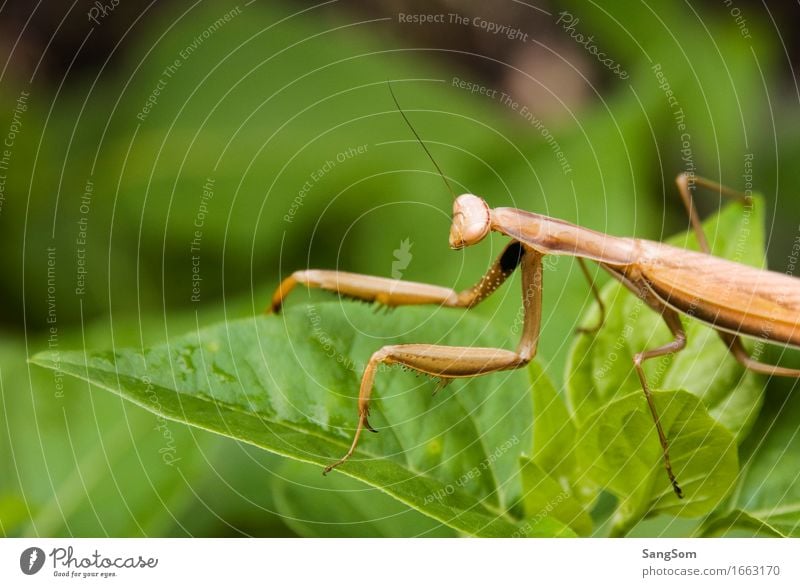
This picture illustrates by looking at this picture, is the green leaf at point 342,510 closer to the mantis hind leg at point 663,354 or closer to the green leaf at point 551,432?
the green leaf at point 551,432

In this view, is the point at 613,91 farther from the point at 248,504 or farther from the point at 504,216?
the point at 248,504

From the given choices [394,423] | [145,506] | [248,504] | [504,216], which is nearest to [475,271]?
[504,216]

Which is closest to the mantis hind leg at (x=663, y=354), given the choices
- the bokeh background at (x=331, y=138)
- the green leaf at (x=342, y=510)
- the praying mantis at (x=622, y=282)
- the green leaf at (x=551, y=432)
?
the praying mantis at (x=622, y=282)

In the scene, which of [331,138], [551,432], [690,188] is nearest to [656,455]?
[551,432]

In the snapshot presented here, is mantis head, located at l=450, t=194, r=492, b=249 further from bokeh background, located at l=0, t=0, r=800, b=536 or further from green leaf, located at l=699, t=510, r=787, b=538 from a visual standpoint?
green leaf, located at l=699, t=510, r=787, b=538

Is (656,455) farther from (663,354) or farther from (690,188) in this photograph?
(690,188)

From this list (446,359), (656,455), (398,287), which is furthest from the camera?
(398,287)

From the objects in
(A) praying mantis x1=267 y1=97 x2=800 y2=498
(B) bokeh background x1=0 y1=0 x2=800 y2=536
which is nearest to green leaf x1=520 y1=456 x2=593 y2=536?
(A) praying mantis x1=267 y1=97 x2=800 y2=498
